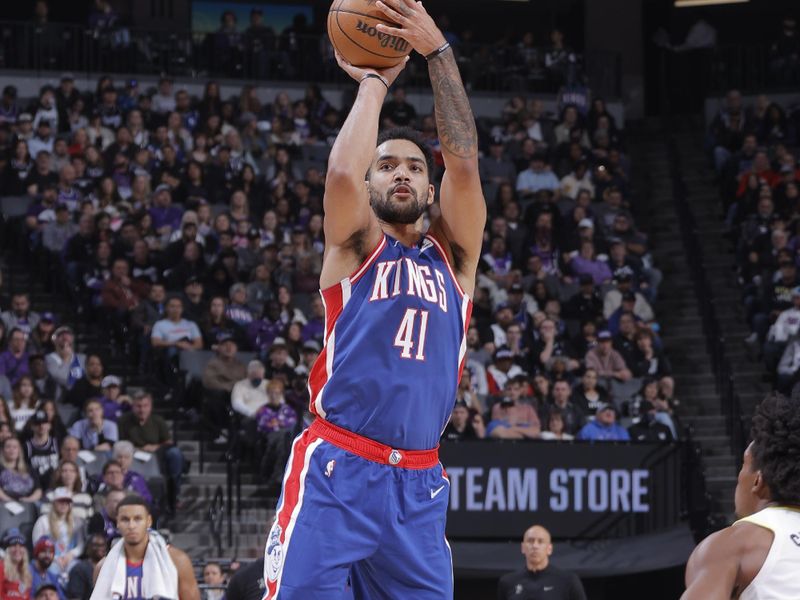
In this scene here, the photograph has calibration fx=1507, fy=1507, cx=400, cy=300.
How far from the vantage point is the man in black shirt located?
1126 cm

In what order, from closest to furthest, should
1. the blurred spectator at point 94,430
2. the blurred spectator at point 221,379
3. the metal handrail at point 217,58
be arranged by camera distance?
the blurred spectator at point 94,430
the blurred spectator at point 221,379
the metal handrail at point 217,58

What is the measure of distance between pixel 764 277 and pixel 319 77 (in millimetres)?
7996

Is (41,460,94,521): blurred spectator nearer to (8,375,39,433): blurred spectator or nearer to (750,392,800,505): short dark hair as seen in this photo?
(8,375,39,433): blurred spectator

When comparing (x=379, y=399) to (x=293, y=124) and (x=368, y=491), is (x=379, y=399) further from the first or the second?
(x=293, y=124)

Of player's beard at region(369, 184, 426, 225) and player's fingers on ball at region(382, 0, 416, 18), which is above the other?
player's fingers on ball at region(382, 0, 416, 18)

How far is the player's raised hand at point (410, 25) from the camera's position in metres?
5.51

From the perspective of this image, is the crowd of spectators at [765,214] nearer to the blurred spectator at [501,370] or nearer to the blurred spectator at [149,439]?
the blurred spectator at [501,370]

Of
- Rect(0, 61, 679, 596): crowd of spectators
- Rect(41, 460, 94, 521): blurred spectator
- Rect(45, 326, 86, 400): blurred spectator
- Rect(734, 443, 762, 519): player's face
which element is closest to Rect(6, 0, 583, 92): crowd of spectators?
Rect(0, 61, 679, 596): crowd of spectators

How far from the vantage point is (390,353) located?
5.42m

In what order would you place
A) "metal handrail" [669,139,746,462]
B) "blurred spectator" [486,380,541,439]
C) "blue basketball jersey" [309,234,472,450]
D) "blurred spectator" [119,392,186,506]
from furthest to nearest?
1. "metal handrail" [669,139,746,462]
2. "blurred spectator" [486,380,541,439]
3. "blurred spectator" [119,392,186,506]
4. "blue basketball jersey" [309,234,472,450]

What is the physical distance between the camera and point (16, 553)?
40.3 feet

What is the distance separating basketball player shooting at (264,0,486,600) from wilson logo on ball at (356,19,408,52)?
53 mm

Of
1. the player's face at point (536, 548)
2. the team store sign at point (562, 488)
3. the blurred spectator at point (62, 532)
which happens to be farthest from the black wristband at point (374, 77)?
the team store sign at point (562, 488)

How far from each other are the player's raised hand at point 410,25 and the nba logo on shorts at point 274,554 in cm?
183
